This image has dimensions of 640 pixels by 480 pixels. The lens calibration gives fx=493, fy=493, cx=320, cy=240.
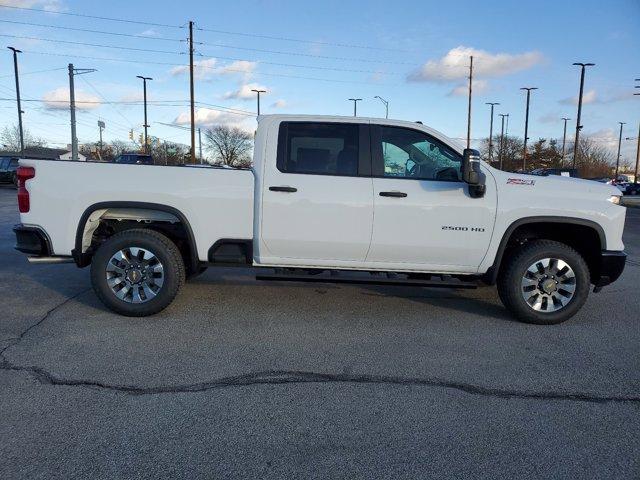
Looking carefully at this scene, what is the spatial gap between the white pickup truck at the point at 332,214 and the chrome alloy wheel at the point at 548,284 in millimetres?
11

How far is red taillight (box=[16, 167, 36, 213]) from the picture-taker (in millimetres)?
4875

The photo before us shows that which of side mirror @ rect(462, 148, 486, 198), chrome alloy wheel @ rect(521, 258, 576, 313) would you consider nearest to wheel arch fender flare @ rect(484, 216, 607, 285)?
chrome alloy wheel @ rect(521, 258, 576, 313)

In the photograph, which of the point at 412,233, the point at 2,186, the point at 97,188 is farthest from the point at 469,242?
the point at 2,186

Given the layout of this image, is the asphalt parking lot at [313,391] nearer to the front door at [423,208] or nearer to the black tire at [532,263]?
the black tire at [532,263]

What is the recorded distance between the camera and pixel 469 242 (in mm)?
4957

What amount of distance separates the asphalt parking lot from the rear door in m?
0.74

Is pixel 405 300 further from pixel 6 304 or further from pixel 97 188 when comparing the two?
pixel 6 304

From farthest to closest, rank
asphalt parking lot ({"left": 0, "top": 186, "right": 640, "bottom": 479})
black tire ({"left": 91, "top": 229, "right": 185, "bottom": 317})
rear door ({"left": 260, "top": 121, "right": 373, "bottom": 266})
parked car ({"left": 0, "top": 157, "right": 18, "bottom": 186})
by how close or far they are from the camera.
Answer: parked car ({"left": 0, "top": 157, "right": 18, "bottom": 186}), black tire ({"left": 91, "top": 229, "right": 185, "bottom": 317}), rear door ({"left": 260, "top": 121, "right": 373, "bottom": 266}), asphalt parking lot ({"left": 0, "top": 186, "right": 640, "bottom": 479})

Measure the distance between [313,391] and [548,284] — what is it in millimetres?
2897

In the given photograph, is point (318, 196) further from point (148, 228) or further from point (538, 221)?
point (538, 221)

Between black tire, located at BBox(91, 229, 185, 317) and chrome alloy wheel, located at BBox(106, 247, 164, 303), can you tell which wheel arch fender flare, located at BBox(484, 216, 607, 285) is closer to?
black tire, located at BBox(91, 229, 185, 317)

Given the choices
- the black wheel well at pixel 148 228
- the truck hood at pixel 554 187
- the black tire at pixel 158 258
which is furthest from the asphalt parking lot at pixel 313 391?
the truck hood at pixel 554 187

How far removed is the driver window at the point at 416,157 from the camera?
4977 mm

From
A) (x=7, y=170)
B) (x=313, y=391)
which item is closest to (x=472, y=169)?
(x=313, y=391)
